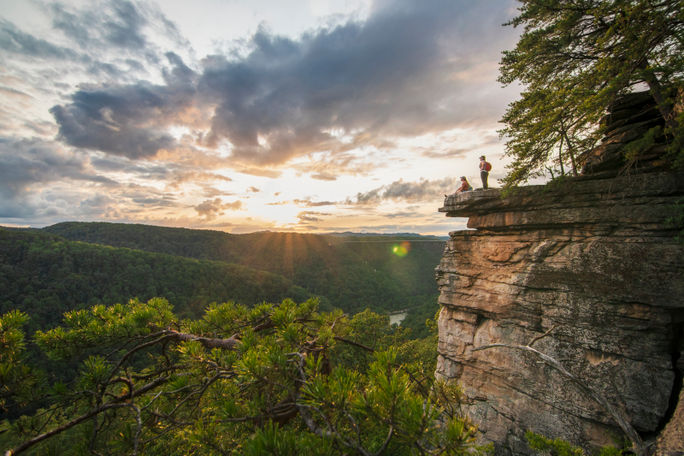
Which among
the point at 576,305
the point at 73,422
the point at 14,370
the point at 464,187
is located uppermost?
the point at 464,187

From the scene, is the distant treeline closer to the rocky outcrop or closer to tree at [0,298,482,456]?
the rocky outcrop

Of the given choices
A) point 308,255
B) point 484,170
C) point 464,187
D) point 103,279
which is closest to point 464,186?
point 464,187

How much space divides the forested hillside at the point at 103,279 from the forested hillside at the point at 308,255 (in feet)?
73.5

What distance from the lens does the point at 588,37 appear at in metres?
6.24

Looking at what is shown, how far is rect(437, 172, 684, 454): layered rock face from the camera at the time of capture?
17.7ft

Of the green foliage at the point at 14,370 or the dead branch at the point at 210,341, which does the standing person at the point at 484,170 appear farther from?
the green foliage at the point at 14,370

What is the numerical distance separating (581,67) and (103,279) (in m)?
68.3

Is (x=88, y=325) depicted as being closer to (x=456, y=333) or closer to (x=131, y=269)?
(x=456, y=333)

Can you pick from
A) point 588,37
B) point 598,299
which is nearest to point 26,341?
point 598,299

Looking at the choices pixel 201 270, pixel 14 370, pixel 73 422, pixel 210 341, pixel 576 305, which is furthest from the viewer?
pixel 201 270

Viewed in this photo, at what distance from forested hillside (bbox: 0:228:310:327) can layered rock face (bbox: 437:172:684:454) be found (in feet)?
133

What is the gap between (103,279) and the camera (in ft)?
159

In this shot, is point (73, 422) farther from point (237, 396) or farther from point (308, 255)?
point (308, 255)

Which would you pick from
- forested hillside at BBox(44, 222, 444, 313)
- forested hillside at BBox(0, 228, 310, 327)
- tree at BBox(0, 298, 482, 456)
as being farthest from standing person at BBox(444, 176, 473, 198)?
forested hillside at BBox(44, 222, 444, 313)
